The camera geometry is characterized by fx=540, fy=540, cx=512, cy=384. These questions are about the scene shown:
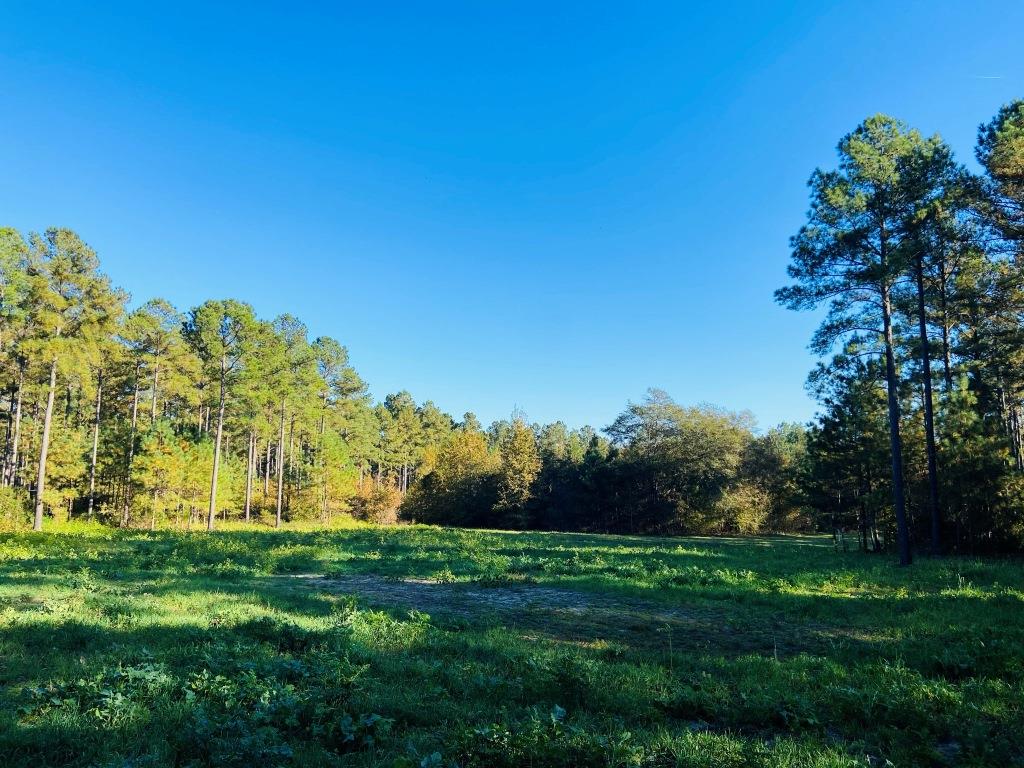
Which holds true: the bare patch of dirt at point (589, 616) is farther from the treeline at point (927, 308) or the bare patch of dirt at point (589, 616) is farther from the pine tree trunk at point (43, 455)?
the pine tree trunk at point (43, 455)

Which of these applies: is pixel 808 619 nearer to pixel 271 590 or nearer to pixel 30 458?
pixel 271 590

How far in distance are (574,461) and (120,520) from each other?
41.7 metres

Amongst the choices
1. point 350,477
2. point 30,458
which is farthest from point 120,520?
point 350,477

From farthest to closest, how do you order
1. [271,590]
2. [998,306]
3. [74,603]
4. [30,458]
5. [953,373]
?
[30,458], [953,373], [998,306], [271,590], [74,603]

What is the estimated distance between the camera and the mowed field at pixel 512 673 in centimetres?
421

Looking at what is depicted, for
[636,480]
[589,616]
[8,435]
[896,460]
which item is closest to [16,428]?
[8,435]

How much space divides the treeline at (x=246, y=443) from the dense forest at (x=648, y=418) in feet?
0.61

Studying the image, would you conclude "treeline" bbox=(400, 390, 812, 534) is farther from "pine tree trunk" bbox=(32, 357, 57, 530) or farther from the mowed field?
"pine tree trunk" bbox=(32, 357, 57, 530)

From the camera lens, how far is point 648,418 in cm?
5578

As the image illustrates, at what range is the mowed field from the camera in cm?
421

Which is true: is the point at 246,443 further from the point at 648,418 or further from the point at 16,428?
the point at 648,418

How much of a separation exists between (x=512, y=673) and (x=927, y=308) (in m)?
→ 24.2

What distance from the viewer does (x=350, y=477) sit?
2231 inches

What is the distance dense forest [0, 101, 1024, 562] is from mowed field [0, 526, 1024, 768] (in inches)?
378
